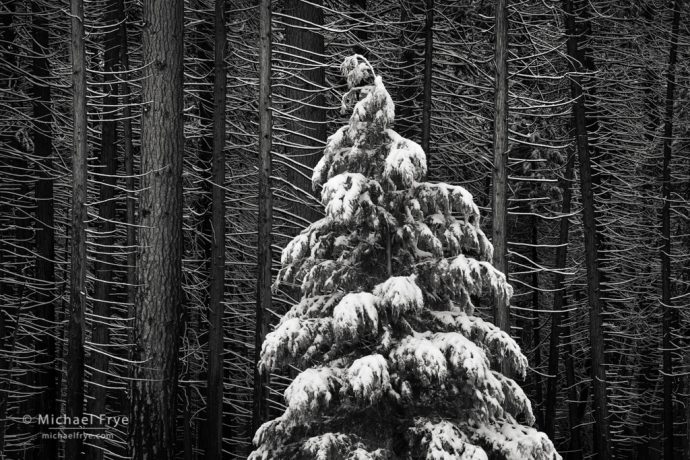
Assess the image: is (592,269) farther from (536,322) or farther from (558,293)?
(536,322)

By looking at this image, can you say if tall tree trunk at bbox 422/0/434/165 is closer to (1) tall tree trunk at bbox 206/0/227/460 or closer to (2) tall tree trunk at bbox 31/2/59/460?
(1) tall tree trunk at bbox 206/0/227/460

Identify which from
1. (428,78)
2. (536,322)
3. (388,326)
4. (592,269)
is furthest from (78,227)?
(536,322)

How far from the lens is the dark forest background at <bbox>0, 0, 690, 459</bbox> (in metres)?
11.6

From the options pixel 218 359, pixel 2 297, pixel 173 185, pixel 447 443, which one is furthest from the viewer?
pixel 2 297

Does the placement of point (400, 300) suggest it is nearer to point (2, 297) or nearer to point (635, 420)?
point (2, 297)

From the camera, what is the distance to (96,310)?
15.2 meters

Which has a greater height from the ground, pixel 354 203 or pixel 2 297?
pixel 354 203

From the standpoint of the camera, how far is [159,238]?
9.59m

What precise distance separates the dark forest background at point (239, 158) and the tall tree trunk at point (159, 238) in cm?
3

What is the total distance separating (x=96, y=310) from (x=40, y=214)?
3.32 m

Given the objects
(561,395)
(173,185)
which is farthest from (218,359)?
(561,395)

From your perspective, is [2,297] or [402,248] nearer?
[402,248]

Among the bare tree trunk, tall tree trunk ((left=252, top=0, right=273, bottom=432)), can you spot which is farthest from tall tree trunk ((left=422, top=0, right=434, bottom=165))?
tall tree trunk ((left=252, top=0, right=273, bottom=432))

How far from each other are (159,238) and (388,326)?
4539 millimetres
